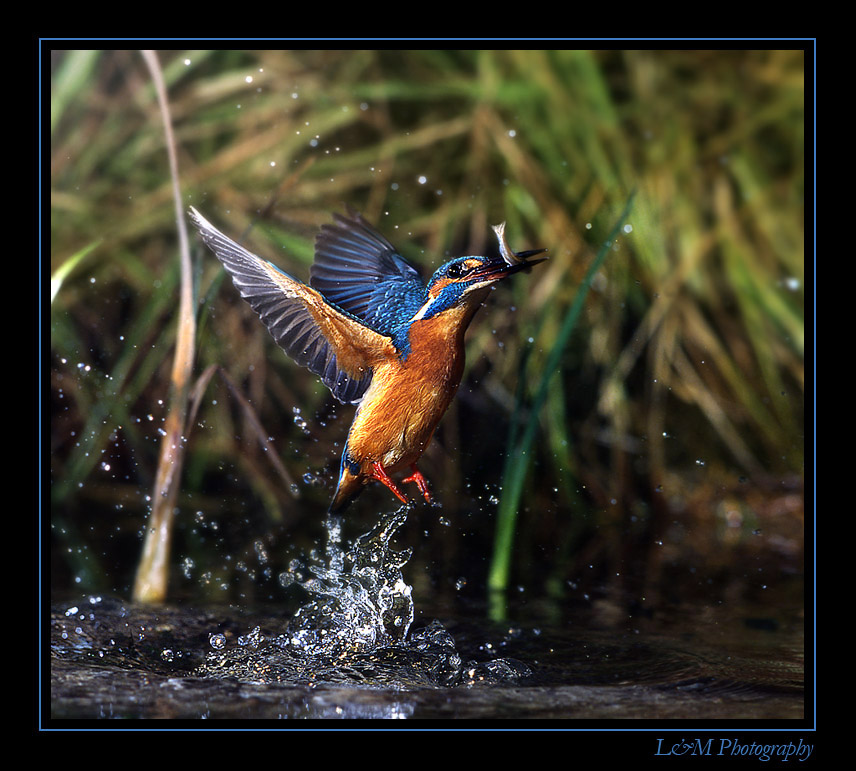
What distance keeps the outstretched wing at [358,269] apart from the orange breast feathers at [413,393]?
232 millimetres

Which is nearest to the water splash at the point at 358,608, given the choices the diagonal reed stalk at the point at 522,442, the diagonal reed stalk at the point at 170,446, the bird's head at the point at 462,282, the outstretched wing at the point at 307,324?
the diagonal reed stalk at the point at 522,442

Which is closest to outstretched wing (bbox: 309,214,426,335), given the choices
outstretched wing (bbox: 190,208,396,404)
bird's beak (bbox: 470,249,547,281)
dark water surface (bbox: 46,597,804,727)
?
outstretched wing (bbox: 190,208,396,404)

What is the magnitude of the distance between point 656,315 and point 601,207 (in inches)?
16.5

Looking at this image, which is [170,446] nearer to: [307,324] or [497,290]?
[307,324]

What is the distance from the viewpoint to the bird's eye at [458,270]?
1703mm

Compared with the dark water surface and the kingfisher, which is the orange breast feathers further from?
the dark water surface

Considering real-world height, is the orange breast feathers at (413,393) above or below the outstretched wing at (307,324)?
below

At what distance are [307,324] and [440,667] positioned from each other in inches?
31.1

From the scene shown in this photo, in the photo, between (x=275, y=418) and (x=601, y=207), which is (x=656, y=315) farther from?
(x=275, y=418)

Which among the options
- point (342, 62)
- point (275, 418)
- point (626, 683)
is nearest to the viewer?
point (626, 683)

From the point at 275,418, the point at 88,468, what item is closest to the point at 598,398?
the point at 275,418

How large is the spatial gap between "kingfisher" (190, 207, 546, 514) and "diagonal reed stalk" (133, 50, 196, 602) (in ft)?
1.69

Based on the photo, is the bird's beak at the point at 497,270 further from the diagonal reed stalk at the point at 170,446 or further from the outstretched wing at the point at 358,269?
the diagonal reed stalk at the point at 170,446

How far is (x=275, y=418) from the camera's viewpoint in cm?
335
